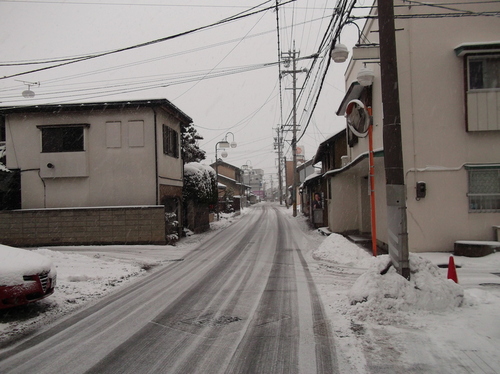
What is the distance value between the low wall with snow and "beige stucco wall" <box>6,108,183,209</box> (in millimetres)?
955

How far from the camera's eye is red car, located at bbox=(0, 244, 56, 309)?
5.80 m

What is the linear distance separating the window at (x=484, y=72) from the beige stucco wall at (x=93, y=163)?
1224 cm

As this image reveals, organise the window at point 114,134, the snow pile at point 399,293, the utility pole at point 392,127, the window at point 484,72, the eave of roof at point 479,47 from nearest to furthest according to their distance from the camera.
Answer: the snow pile at point 399,293, the utility pole at point 392,127, the eave of roof at point 479,47, the window at point 484,72, the window at point 114,134

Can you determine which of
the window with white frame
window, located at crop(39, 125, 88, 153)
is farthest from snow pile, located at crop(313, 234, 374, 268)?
window, located at crop(39, 125, 88, 153)

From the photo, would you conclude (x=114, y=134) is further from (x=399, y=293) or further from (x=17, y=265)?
(x=399, y=293)

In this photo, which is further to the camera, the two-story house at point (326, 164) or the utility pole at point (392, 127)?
the two-story house at point (326, 164)

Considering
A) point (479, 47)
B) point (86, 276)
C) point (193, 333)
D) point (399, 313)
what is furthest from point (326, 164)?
point (193, 333)

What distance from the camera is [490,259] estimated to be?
938cm

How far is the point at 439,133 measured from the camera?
35.2ft

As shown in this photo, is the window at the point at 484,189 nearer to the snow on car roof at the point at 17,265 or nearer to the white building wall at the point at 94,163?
the snow on car roof at the point at 17,265

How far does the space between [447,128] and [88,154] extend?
1443 centimetres

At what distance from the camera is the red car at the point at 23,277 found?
19.0ft

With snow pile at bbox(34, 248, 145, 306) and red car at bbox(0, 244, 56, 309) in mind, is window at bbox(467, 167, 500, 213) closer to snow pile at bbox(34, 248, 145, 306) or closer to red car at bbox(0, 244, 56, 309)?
snow pile at bbox(34, 248, 145, 306)

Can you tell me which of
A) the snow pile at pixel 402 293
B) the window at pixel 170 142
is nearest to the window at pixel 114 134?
the window at pixel 170 142
